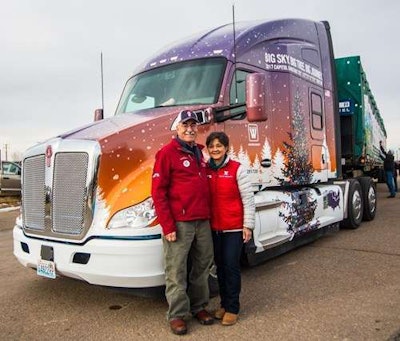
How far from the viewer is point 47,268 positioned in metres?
4.36

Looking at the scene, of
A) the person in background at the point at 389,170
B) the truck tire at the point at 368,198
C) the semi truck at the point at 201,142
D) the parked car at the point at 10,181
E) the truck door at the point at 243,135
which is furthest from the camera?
the parked car at the point at 10,181

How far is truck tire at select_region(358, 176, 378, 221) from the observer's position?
964 cm

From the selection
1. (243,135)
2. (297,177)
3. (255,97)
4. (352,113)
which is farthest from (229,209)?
(352,113)

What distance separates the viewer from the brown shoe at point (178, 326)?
380 centimetres

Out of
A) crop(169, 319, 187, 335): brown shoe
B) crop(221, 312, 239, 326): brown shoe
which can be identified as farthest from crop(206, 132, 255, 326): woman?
crop(169, 319, 187, 335): brown shoe

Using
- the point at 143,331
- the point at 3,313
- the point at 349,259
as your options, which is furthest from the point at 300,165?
the point at 3,313

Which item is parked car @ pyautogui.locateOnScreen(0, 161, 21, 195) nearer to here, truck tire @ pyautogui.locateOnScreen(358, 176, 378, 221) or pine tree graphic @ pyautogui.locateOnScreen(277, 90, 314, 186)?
truck tire @ pyautogui.locateOnScreen(358, 176, 378, 221)

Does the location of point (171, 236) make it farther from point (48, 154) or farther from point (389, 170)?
point (389, 170)

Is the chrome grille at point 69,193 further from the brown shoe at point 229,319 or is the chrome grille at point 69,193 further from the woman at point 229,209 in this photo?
the brown shoe at point 229,319

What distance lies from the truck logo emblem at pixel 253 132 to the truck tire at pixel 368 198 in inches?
198

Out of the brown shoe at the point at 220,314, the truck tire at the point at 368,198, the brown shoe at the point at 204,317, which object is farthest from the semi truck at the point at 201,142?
the truck tire at the point at 368,198

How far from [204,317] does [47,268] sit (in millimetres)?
1561

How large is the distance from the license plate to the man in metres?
1.15

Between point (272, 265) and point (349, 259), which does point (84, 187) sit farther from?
point (349, 259)
